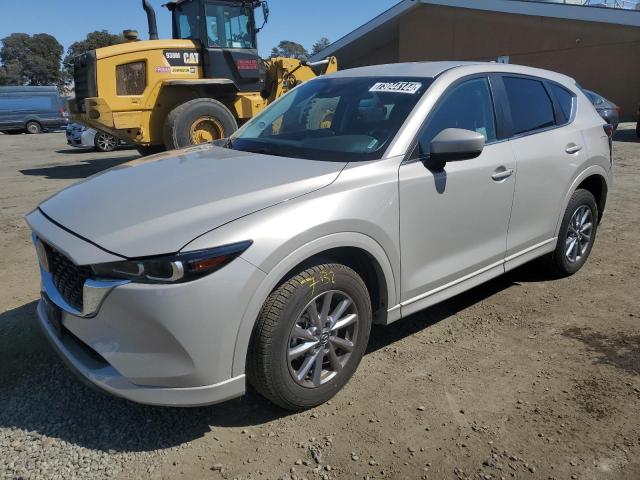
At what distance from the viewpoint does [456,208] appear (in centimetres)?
331

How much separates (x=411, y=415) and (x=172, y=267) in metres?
1.50

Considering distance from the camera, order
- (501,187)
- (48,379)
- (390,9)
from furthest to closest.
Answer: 1. (390,9)
2. (501,187)
3. (48,379)

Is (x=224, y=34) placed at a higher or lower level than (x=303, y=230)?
higher

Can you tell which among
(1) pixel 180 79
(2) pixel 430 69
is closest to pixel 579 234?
(2) pixel 430 69

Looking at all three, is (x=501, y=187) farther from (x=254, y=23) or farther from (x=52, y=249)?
(x=254, y=23)

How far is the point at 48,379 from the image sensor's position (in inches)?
124

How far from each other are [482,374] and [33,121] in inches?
1253

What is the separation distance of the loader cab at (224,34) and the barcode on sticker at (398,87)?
780cm

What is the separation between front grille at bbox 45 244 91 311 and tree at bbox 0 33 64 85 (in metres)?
91.7

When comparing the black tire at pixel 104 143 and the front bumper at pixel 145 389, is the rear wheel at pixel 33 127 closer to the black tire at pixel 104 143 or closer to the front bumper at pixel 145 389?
the black tire at pixel 104 143

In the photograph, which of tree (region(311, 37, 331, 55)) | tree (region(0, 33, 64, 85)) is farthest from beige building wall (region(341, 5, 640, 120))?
tree (region(0, 33, 64, 85))

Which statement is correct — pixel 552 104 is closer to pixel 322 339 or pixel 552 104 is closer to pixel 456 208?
pixel 456 208

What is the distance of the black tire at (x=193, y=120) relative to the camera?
9.81 m

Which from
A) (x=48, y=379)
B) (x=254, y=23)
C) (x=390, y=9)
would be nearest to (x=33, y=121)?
(x=390, y=9)
